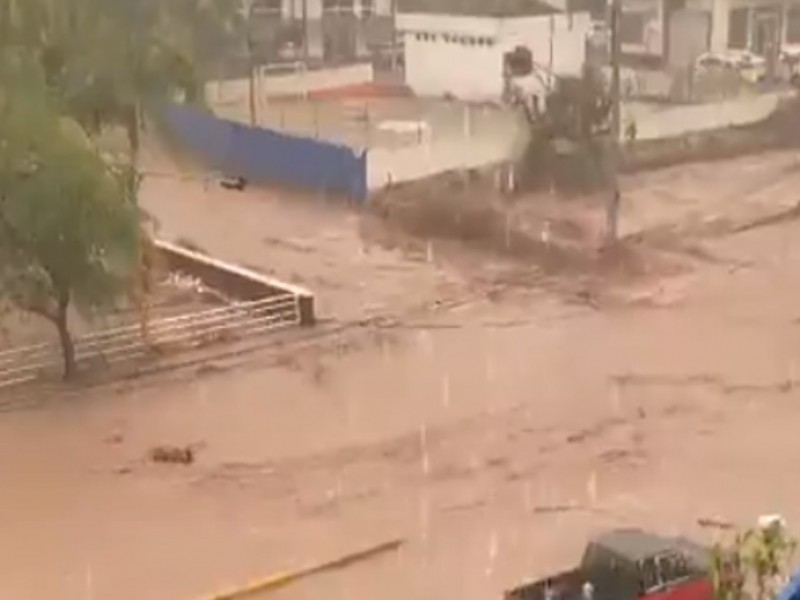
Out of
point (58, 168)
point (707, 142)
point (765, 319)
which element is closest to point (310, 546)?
point (58, 168)

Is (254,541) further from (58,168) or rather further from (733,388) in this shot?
(733,388)

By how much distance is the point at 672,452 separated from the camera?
17203 millimetres

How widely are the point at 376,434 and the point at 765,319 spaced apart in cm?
→ 680

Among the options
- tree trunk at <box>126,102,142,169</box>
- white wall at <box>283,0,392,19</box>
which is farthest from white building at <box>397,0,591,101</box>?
tree trunk at <box>126,102,142,169</box>

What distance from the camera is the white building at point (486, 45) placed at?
3878 cm

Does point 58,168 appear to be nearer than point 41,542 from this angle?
No

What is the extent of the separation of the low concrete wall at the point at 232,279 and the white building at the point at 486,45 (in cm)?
1457

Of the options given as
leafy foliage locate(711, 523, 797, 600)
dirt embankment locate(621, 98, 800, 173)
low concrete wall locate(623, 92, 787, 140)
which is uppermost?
leafy foliage locate(711, 523, 797, 600)

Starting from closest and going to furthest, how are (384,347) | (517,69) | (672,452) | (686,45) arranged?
(672,452), (384,347), (517,69), (686,45)

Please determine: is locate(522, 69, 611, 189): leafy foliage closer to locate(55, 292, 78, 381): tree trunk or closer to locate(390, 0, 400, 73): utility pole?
locate(55, 292, 78, 381): tree trunk

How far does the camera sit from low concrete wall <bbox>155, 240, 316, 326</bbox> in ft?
72.4

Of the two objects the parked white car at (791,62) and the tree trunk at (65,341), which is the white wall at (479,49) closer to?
the parked white car at (791,62)

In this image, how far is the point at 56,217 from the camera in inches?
731

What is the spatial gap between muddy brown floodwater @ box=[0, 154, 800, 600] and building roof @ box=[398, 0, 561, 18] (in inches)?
617
